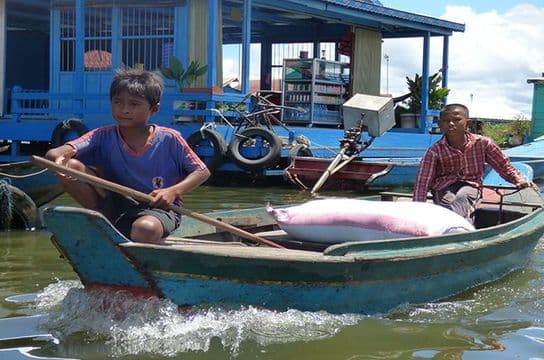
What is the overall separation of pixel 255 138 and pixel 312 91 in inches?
180

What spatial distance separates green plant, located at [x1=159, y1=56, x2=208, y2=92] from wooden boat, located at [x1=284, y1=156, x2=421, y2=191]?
2.19m

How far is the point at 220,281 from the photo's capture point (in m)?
3.72

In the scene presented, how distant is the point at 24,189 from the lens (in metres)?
7.66

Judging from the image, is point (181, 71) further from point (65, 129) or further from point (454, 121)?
point (454, 121)

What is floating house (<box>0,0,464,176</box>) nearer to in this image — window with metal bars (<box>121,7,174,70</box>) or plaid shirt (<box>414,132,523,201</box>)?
window with metal bars (<box>121,7,174,70</box>)

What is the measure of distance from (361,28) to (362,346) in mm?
13614

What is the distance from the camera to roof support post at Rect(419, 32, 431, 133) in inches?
646

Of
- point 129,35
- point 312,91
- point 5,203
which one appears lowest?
point 5,203

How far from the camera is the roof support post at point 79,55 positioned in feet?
40.5

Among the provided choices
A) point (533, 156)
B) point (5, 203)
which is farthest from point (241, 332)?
point (533, 156)

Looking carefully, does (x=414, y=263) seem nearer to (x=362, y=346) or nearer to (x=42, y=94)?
(x=362, y=346)

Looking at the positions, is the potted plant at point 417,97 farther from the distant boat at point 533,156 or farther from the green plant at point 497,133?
the green plant at point 497,133

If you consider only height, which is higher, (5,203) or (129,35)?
(129,35)

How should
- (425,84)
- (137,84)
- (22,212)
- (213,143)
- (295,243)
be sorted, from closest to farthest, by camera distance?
(137,84)
(295,243)
(22,212)
(213,143)
(425,84)
